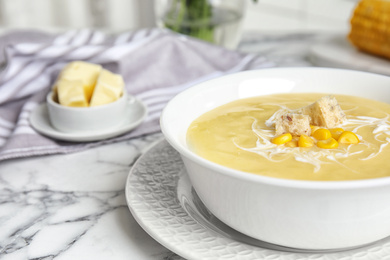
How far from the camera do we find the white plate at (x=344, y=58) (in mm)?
1757

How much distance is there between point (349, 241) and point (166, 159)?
0.48m

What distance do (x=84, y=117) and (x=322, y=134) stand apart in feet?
2.16

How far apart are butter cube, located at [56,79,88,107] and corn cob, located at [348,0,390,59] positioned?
1.03 metres

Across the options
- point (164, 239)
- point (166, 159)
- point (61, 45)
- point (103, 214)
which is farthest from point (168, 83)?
point (164, 239)

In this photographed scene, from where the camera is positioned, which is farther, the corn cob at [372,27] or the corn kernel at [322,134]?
the corn cob at [372,27]

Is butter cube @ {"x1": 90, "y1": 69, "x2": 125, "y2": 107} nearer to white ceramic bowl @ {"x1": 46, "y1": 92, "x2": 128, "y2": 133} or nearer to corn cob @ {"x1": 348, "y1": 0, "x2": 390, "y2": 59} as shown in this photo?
white ceramic bowl @ {"x1": 46, "y1": 92, "x2": 128, "y2": 133}

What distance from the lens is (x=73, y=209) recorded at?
A: 3.44ft

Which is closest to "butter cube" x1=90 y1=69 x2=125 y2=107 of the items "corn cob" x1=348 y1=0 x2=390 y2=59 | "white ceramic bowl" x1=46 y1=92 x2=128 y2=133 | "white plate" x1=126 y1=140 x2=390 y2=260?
"white ceramic bowl" x1=46 y1=92 x2=128 y2=133

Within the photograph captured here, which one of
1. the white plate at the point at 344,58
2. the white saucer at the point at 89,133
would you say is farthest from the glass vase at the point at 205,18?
the white saucer at the point at 89,133

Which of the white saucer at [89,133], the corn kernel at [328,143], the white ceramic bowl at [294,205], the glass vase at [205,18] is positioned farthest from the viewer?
the glass vase at [205,18]

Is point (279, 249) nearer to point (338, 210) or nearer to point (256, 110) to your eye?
A: point (338, 210)

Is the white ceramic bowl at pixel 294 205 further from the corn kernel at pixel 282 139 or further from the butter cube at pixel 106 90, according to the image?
the butter cube at pixel 106 90

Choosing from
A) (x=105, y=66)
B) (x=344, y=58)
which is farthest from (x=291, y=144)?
(x=344, y=58)

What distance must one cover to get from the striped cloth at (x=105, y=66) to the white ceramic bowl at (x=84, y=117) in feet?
0.14
